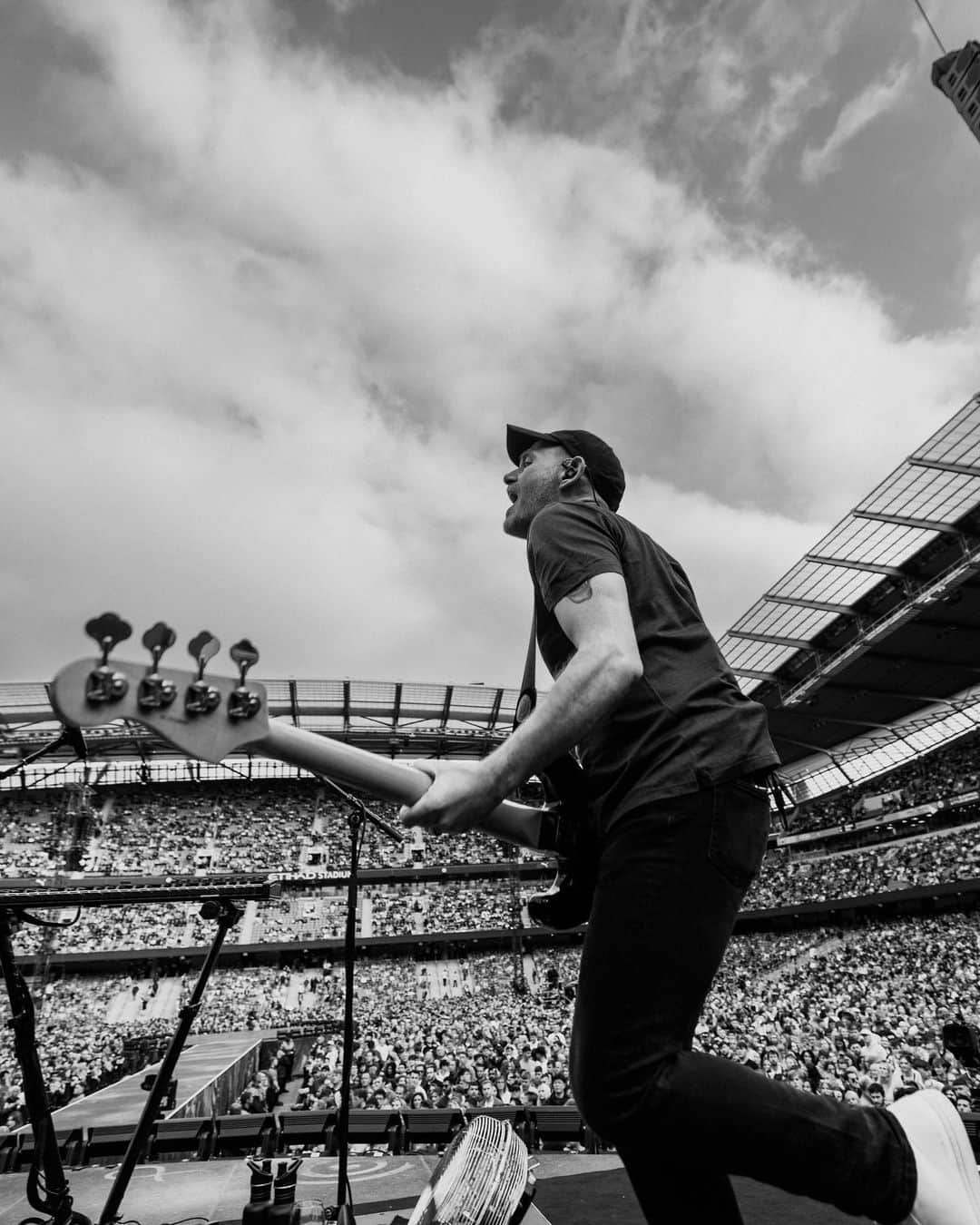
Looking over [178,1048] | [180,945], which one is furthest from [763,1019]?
[180,945]

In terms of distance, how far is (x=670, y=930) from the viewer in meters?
1.50

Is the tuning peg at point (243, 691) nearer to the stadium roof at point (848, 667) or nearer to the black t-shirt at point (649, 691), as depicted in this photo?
the black t-shirt at point (649, 691)

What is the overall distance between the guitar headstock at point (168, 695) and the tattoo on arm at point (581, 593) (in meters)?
0.67

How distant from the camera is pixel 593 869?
188 cm

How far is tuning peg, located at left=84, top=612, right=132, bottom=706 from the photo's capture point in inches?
52.8

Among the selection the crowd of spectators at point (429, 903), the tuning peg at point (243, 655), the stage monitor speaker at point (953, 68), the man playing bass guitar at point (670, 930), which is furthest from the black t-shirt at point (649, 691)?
the crowd of spectators at point (429, 903)

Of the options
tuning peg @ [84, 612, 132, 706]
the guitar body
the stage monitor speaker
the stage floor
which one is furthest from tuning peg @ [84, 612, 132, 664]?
the stage monitor speaker

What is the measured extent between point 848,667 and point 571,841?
30.2m

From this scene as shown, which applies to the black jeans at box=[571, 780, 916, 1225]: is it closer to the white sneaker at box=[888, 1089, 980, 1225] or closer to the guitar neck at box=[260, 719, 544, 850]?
the white sneaker at box=[888, 1089, 980, 1225]

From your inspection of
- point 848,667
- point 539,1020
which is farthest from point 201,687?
point 848,667

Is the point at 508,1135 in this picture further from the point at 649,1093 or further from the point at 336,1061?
the point at 336,1061

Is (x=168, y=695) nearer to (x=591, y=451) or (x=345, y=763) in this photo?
(x=345, y=763)

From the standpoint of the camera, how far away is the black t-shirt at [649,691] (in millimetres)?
1648

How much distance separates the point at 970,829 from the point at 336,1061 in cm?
2884
